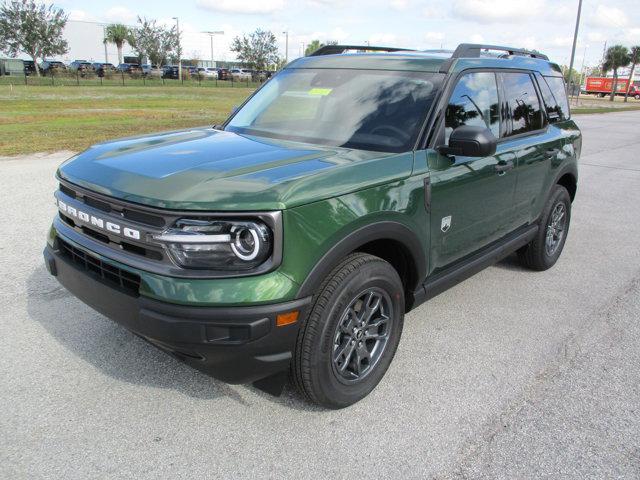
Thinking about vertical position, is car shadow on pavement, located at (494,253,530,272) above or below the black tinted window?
below

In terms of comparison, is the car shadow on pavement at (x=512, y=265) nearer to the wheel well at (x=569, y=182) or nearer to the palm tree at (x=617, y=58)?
the wheel well at (x=569, y=182)

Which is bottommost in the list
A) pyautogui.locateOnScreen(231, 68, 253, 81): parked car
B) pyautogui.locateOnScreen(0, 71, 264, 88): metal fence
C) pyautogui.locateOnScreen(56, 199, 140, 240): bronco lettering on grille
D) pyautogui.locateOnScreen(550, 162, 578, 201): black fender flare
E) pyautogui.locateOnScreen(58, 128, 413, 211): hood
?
pyautogui.locateOnScreen(550, 162, 578, 201): black fender flare

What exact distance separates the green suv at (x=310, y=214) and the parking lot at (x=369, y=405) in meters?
0.31

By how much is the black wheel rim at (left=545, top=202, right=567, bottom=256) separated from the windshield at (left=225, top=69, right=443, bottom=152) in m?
2.24

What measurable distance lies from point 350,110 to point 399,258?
1.02 m

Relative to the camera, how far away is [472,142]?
121 inches

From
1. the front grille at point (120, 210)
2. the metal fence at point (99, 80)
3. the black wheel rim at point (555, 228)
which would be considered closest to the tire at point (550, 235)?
the black wheel rim at point (555, 228)

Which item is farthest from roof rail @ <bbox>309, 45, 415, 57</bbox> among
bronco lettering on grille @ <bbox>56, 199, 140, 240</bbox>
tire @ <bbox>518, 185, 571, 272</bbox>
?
bronco lettering on grille @ <bbox>56, 199, 140, 240</bbox>

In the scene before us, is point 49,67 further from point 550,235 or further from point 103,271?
→ point 103,271

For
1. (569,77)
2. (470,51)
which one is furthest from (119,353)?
(569,77)

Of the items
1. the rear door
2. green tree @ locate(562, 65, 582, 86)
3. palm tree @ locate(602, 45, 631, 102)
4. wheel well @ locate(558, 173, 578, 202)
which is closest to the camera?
the rear door

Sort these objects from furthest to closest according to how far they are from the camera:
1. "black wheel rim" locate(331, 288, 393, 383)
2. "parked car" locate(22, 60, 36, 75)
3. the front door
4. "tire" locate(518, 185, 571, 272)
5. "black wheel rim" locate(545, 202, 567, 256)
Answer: "parked car" locate(22, 60, 36, 75) < "black wheel rim" locate(545, 202, 567, 256) < "tire" locate(518, 185, 571, 272) < the front door < "black wheel rim" locate(331, 288, 393, 383)

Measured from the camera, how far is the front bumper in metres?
2.34

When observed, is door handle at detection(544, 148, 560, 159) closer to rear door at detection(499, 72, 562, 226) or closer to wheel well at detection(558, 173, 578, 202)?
rear door at detection(499, 72, 562, 226)
